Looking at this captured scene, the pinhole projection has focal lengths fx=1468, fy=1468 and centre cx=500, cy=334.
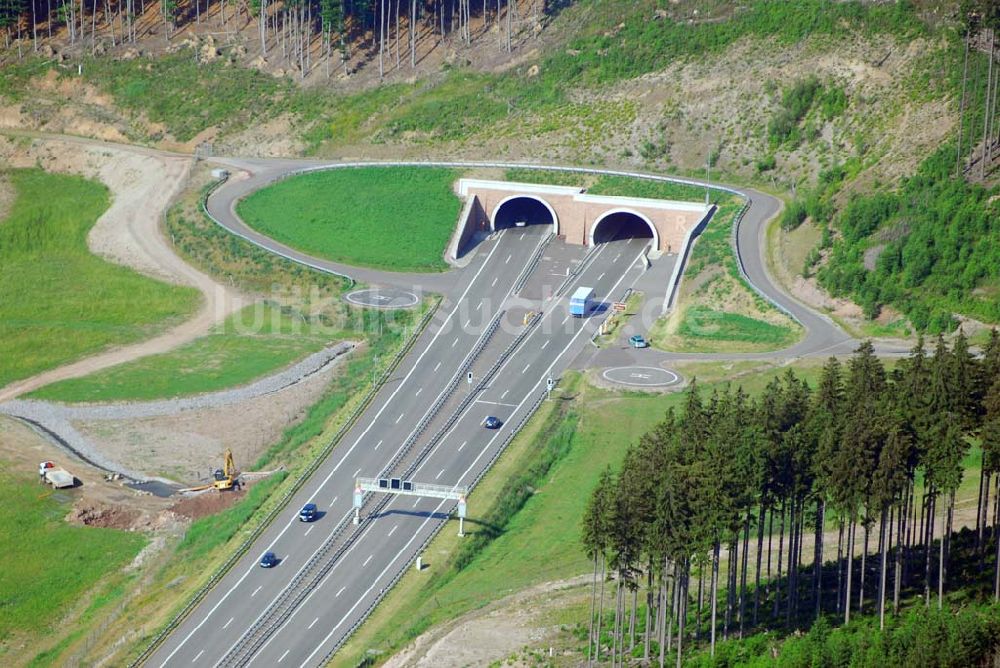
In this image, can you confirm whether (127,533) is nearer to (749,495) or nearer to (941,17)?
(749,495)

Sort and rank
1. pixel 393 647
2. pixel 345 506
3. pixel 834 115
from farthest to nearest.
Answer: pixel 834 115, pixel 345 506, pixel 393 647

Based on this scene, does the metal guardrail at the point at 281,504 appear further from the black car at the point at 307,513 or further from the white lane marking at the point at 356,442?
the black car at the point at 307,513

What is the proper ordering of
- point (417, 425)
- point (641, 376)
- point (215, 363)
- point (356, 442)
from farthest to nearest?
point (215, 363), point (641, 376), point (417, 425), point (356, 442)

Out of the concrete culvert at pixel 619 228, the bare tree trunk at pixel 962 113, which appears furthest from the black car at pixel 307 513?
the bare tree trunk at pixel 962 113

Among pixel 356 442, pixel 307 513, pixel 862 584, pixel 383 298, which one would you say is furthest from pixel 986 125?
pixel 307 513

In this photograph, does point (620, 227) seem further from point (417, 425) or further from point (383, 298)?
point (417, 425)

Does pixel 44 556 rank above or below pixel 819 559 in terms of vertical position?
below

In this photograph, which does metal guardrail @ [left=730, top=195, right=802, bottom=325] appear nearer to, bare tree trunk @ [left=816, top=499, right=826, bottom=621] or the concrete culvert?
the concrete culvert

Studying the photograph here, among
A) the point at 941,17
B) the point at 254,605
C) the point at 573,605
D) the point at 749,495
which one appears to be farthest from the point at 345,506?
the point at 941,17
